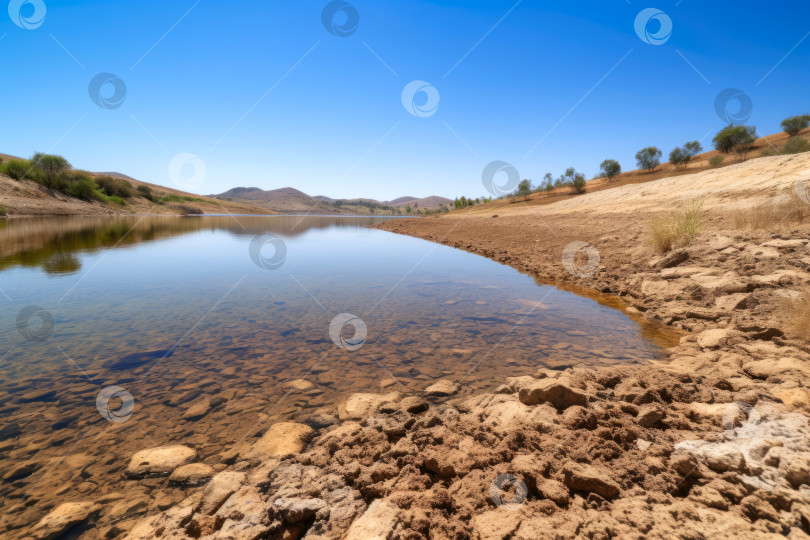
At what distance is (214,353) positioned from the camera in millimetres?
5707

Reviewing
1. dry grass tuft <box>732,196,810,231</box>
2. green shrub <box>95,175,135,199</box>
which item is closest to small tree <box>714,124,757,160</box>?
dry grass tuft <box>732,196,810,231</box>

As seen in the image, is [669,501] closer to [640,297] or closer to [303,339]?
[303,339]

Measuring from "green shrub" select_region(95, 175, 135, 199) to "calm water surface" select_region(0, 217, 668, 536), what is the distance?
85.8 meters

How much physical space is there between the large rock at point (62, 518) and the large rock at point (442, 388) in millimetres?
3501

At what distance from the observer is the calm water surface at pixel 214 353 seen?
3.36m

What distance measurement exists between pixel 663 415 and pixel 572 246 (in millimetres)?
15033

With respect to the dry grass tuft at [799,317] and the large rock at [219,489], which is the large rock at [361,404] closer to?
the large rock at [219,489]

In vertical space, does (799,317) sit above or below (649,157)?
below

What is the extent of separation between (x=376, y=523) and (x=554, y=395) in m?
2.36

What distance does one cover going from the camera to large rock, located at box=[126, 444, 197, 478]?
10.0 ft

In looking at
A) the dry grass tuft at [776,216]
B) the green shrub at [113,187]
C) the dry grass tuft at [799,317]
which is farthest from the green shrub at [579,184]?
the green shrub at [113,187]

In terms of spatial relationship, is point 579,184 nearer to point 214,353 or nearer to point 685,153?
point 685,153

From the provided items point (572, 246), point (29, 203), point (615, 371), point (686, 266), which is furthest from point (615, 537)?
point (29, 203)

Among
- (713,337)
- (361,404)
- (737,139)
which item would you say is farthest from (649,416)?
(737,139)
